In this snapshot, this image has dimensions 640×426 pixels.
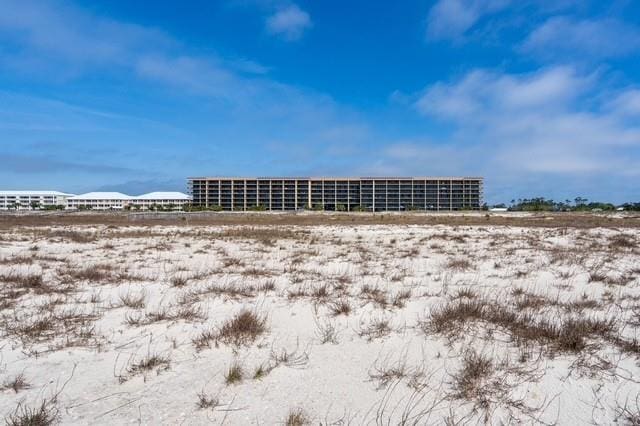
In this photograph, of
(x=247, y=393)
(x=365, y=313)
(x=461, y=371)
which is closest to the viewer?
(x=247, y=393)

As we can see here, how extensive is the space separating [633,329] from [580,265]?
663cm

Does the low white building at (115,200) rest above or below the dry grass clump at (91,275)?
above

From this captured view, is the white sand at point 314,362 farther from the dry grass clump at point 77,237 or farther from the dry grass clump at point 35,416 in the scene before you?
the dry grass clump at point 77,237

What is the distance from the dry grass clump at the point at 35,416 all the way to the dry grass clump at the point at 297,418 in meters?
2.17

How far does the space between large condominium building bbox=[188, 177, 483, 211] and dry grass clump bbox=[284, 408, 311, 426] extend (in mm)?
154071

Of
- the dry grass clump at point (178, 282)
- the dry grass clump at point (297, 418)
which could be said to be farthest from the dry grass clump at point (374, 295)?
the dry grass clump at point (178, 282)

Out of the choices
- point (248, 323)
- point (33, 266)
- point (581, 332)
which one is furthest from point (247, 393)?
point (33, 266)

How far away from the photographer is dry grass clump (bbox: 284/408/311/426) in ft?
10.7

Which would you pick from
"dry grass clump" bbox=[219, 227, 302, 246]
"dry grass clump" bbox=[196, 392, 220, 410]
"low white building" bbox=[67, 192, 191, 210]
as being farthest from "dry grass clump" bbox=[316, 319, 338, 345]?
"low white building" bbox=[67, 192, 191, 210]

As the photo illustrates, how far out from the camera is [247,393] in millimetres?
3785

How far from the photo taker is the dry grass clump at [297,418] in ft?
10.7

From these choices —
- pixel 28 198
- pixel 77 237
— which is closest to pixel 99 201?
pixel 28 198

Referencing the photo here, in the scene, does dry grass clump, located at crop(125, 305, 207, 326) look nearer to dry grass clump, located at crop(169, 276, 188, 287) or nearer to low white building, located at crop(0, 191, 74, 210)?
dry grass clump, located at crop(169, 276, 188, 287)

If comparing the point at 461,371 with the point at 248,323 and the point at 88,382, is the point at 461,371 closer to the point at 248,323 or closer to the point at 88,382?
the point at 248,323
